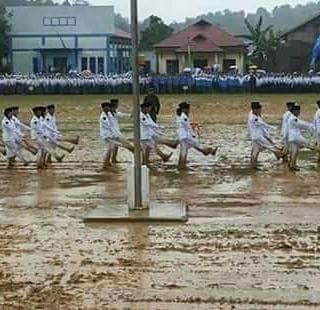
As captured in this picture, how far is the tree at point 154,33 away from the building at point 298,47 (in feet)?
58.4

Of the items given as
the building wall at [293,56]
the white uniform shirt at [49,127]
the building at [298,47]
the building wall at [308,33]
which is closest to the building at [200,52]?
the building wall at [293,56]

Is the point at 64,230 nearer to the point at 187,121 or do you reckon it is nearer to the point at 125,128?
the point at 187,121

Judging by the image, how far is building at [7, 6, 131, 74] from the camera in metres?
69.3

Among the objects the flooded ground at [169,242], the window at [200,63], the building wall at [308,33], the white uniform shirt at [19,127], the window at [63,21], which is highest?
the window at [63,21]

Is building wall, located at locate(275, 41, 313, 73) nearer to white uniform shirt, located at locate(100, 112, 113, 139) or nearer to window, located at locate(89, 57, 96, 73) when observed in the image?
window, located at locate(89, 57, 96, 73)

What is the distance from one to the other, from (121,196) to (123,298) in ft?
20.8

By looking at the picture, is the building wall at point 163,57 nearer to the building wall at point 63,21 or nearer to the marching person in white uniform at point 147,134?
the building wall at point 63,21

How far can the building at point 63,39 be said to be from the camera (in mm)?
69312

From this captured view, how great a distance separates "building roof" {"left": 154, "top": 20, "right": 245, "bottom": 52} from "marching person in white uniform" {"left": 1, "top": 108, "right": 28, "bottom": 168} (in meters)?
45.2

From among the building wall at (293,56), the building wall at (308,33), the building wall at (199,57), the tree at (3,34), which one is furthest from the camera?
the tree at (3,34)

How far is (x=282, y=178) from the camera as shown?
1697 centimetres

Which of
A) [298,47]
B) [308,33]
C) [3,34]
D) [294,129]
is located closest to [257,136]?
[294,129]

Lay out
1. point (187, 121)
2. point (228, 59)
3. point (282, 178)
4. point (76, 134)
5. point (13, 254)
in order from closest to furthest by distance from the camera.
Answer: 1. point (13, 254)
2. point (282, 178)
3. point (187, 121)
4. point (76, 134)
5. point (228, 59)

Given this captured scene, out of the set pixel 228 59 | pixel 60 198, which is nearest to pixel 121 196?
pixel 60 198
